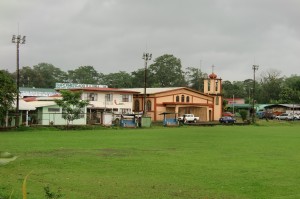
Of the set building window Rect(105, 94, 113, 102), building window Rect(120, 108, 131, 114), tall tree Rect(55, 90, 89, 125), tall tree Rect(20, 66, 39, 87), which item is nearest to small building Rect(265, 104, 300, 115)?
→ building window Rect(120, 108, 131, 114)

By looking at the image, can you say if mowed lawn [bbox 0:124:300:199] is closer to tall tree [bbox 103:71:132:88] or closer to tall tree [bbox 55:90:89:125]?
tall tree [bbox 55:90:89:125]

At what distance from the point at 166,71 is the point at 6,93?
91.8 meters

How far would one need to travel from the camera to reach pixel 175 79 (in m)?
140

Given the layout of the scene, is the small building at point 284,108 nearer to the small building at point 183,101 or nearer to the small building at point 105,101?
the small building at point 183,101

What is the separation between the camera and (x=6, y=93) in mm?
48094

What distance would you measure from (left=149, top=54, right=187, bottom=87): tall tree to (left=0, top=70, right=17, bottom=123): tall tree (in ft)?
284

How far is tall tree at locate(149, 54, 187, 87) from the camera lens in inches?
5374

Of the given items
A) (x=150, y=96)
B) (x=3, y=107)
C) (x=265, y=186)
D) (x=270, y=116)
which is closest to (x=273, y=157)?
(x=265, y=186)

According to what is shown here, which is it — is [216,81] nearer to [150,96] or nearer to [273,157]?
[150,96]

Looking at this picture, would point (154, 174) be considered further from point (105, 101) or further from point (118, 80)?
point (118, 80)

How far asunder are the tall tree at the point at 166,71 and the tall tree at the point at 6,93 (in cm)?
8663

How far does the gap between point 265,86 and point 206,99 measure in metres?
56.5

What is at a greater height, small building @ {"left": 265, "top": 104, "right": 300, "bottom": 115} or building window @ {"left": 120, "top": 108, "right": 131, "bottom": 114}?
small building @ {"left": 265, "top": 104, "right": 300, "bottom": 115}

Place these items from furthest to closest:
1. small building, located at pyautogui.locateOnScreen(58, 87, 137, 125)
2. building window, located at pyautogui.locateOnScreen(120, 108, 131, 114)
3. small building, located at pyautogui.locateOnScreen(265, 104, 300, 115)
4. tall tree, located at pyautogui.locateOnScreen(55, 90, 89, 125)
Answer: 1. small building, located at pyautogui.locateOnScreen(265, 104, 300, 115)
2. building window, located at pyautogui.locateOnScreen(120, 108, 131, 114)
3. small building, located at pyautogui.locateOnScreen(58, 87, 137, 125)
4. tall tree, located at pyautogui.locateOnScreen(55, 90, 89, 125)
